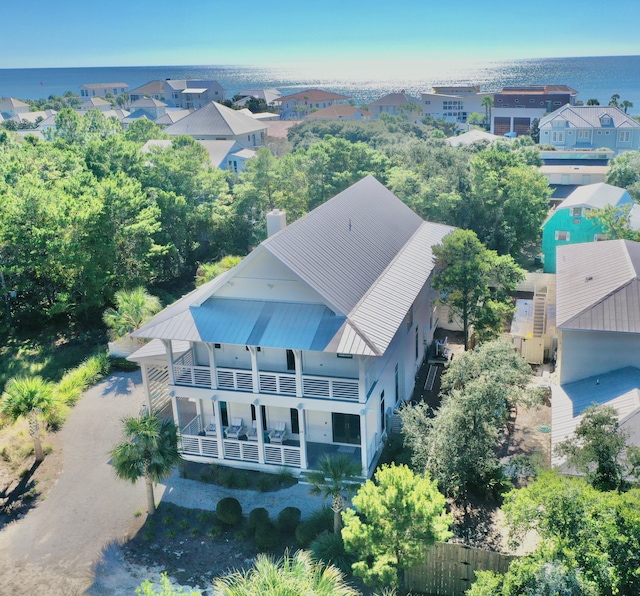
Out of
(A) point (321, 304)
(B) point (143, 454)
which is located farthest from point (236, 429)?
(A) point (321, 304)

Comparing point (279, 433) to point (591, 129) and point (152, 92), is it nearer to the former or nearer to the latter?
point (591, 129)

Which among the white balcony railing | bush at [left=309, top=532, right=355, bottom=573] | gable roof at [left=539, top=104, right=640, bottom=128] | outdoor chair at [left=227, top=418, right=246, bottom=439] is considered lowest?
bush at [left=309, top=532, right=355, bottom=573]

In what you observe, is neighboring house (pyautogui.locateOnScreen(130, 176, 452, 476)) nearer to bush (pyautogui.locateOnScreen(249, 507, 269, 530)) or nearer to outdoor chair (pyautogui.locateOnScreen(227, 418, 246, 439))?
outdoor chair (pyautogui.locateOnScreen(227, 418, 246, 439))

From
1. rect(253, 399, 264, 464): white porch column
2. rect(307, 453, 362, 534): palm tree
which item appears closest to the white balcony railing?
rect(253, 399, 264, 464): white porch column

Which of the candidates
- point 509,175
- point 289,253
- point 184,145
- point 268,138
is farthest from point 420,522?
point 268,138

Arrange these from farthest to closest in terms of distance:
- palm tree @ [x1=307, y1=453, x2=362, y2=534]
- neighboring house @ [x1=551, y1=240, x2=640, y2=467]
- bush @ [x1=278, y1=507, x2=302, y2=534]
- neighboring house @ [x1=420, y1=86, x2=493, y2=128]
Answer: neighboring house @ [x1=420, y1=86, x2=493, y2=128]
neighboring house @ [x1=551, y1=240, x2=640, y2=467]
bush @ [x1=278, y1=507, x2=302, y2=534]
palm tree @ [x1=307, y1=453, x2=362, y2=534]

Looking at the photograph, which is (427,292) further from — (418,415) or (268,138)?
(268,138)
